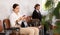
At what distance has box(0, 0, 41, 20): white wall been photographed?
175 inches

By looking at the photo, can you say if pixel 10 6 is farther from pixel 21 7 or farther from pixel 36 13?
pixel 36 13

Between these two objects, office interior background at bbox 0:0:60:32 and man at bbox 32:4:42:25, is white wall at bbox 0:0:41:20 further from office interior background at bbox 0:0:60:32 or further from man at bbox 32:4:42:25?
man at bbox 32:4:42:25

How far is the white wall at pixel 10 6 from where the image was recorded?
444 cm

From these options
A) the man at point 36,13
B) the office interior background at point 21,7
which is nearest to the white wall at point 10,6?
the office interior background at point 21,7

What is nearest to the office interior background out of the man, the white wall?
the white wall

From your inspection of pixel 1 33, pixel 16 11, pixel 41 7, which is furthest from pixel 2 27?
pixel 41 7

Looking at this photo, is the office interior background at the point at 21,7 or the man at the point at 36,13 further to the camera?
the man at the point at 36,13

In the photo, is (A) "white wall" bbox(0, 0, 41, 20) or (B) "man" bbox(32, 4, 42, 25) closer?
(A) "white wall" bbox(0, 0, 41, 20)

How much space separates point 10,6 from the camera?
15.2ft

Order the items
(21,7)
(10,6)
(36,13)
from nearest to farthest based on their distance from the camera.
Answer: (10,6) → (21,7) → (36,13)

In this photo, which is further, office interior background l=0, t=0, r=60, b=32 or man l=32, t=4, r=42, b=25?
man l=32, t=4, r=42, b=25

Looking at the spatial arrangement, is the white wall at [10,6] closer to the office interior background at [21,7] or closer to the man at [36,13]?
the office interior background at [21,7]

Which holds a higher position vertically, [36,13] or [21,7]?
[21,7]

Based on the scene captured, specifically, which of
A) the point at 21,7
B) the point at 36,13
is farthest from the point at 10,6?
→ the point at 36,13
